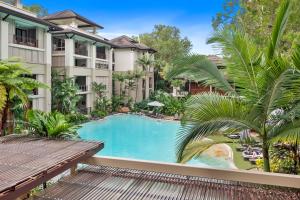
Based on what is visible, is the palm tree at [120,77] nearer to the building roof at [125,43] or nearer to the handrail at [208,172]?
the building roof at [125,43]

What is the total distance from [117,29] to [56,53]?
52619 millimetres

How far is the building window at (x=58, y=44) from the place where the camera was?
26859mm

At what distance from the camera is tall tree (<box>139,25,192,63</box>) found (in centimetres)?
5122

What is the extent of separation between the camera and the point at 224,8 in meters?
32.1

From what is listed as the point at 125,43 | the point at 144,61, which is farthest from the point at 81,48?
the point at 144,61

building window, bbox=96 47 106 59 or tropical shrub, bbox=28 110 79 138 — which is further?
A: building window, bbox=96 47 106 59

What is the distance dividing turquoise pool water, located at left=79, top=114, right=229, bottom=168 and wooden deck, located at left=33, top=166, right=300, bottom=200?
8.37 metres

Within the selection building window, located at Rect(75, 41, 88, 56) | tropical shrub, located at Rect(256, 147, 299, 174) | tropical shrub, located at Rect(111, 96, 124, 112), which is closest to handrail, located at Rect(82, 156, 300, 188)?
tropical shrub, located at Rect(256, 147, 299, 174)

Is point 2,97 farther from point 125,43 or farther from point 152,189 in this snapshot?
point 125,43

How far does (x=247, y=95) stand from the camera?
598 cm

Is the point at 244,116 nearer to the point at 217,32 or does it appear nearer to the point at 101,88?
the point at 217,32

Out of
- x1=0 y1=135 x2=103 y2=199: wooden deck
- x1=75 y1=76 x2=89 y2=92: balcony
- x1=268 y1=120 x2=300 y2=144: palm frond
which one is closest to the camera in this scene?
x1=0 y1=135 x2=103 y2=199: wooden deck

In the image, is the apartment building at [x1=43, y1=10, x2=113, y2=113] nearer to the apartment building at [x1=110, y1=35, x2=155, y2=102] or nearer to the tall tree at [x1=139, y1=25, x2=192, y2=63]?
the apartment building at [x1=110, y1=35, x2=155, y2=102]

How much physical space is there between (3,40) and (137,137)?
11.8m
